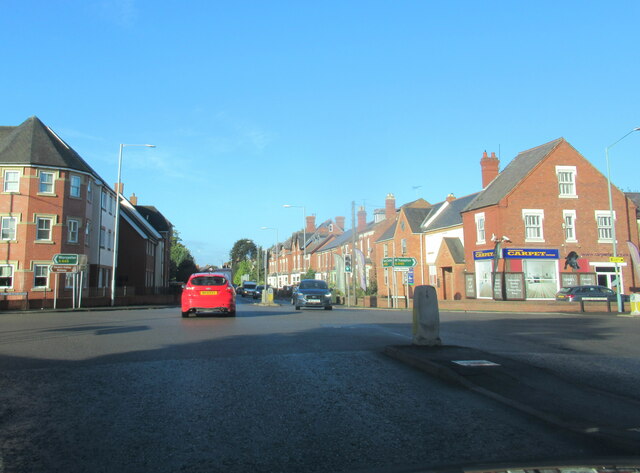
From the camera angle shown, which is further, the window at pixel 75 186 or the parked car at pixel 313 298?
the window at pixel 75 186

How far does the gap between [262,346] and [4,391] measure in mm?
4951

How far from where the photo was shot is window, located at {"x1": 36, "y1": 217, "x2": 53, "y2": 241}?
34.7m

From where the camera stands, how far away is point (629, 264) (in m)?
35.4

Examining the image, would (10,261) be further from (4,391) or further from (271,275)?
(271,275)

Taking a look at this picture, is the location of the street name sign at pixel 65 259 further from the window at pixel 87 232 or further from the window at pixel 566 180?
the window at pixel 566 180

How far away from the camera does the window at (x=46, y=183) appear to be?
35053 millimetres

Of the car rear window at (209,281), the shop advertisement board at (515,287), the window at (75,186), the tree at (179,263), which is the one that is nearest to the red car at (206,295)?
the car rear window at (209,281)

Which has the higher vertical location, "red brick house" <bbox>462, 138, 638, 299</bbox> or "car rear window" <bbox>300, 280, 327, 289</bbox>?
"red brick house" <bbox>462, 138, 638, 299</bbox>

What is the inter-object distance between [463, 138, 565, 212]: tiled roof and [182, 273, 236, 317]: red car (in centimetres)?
2245

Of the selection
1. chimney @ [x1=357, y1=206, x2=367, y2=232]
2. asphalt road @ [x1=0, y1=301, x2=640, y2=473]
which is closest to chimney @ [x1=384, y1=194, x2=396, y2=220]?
chimney @ [x1=357, y1=206, x2=367, y2=232]

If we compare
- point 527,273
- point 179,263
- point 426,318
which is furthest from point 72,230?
point 179,263

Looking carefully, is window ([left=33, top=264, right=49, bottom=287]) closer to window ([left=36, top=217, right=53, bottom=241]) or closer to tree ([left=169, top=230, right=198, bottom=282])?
window ([left=36, top=217, right=53, bottom=241])

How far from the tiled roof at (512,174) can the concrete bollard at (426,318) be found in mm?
28159

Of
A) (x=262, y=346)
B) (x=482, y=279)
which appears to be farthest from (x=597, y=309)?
(x=262, y=346)
